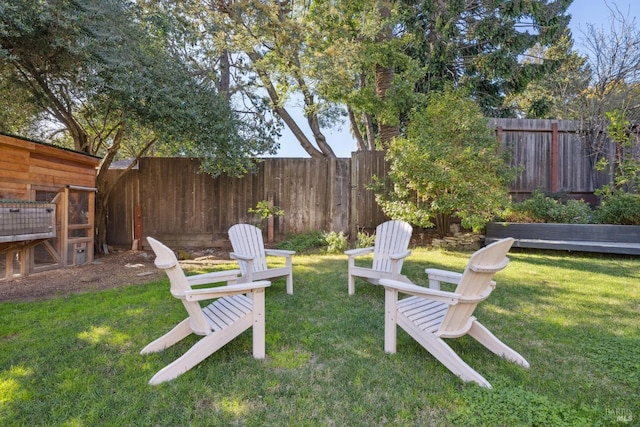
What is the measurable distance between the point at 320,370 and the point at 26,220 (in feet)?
13.2

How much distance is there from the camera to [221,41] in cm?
618

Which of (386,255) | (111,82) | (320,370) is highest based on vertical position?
(111,82)

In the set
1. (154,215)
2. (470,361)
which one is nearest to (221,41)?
(154,215)

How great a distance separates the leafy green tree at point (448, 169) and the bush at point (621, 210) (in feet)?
5.28

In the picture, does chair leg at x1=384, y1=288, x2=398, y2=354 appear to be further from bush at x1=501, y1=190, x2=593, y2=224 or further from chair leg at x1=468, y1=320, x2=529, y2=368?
bush at x1=501, y1=190, x2=593, y2=224

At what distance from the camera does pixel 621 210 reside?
204 inches

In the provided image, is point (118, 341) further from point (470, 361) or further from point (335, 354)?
point (470, 361)

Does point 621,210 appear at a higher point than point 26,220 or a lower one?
higher

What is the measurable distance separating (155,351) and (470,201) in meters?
4.77

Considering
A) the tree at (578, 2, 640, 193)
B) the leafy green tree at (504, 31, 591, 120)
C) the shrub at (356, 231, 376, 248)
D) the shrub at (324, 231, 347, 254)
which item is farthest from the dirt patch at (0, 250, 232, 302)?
the leafy green tree at (504, 31, 591, 120)

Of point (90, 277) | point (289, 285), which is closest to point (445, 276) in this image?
point (289, 285)

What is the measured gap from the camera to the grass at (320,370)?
5.11ft

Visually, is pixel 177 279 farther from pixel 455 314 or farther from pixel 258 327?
pixel 455 314

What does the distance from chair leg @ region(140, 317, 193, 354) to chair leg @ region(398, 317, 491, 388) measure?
1.50 metres
